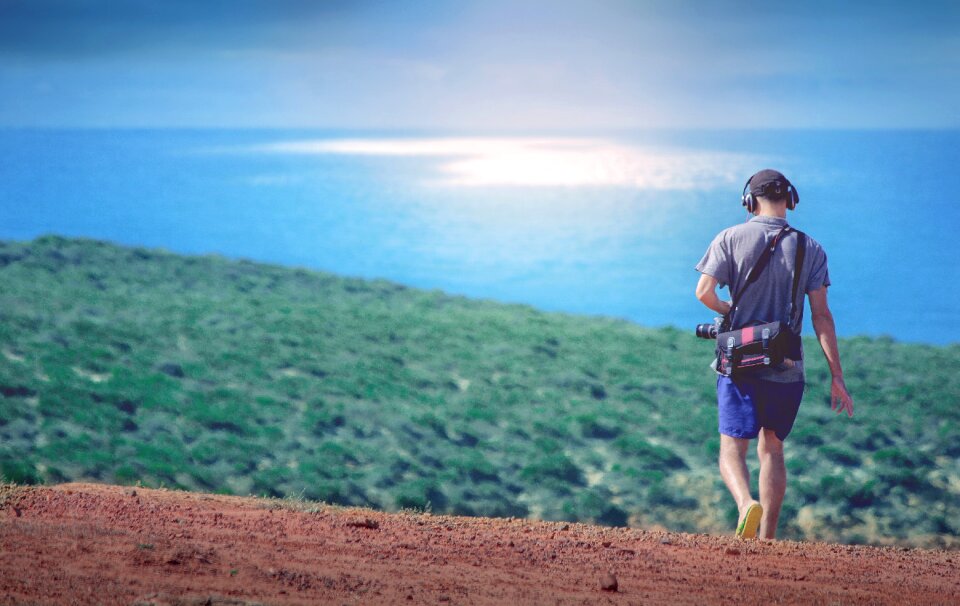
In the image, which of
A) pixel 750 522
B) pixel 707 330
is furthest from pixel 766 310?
pixel 750 522

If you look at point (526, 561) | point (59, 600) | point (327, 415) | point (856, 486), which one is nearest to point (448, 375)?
point (327, 415)

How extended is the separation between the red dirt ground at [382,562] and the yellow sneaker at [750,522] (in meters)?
0.06

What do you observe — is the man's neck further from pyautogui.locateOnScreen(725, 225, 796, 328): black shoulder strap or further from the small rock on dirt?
the small rock on dirt

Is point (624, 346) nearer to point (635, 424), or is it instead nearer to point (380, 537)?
point (635, 424)

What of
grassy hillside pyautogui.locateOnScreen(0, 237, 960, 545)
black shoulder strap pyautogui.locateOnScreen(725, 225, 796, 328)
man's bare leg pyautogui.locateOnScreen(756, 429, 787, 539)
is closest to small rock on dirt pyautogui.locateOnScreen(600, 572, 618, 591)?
man's bare leg pyautogui.locateOnScreen(756, 429, 787, 539)

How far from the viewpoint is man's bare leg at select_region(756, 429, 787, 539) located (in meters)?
4.03

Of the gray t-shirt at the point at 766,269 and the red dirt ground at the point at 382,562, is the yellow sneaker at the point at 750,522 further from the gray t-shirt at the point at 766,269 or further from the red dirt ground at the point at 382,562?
the gray t-shirt at the point at 766,269

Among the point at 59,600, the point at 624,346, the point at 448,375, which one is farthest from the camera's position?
the point at 624,346

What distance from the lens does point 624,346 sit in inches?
497

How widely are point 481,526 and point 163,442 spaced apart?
4.68 meters

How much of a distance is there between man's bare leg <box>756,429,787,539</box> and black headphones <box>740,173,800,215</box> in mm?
930

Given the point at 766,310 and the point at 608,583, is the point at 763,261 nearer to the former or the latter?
the point at 766,310

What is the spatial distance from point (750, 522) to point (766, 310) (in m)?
0.86

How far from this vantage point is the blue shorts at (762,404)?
13.0ft
